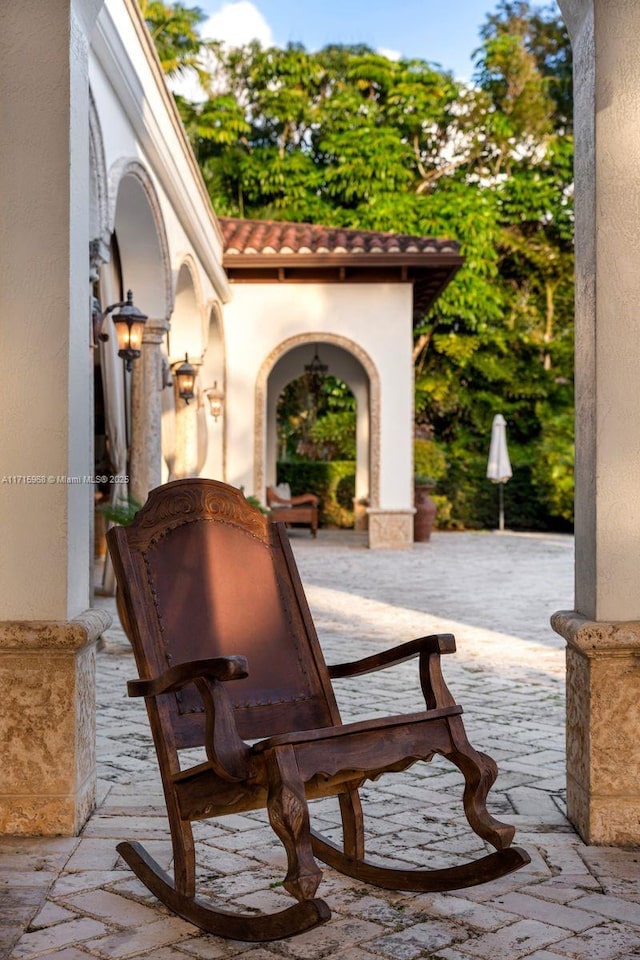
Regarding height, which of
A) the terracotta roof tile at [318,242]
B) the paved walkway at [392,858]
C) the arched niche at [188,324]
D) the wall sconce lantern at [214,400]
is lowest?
the paved walkway at [392,858]

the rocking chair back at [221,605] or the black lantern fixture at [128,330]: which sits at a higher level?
the black lantern fixture at [128,330]

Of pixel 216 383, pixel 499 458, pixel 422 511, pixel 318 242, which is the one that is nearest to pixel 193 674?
pixel 216 383

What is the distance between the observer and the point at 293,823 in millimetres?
2348

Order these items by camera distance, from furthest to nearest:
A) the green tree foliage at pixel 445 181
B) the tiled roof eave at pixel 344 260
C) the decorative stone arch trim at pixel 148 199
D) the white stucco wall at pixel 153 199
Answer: the green tree foliage at pixel 445 181
the tiled roof eave at pixel 344 260
the decorative stone arch trim at pixel 148 199
the white stucco wall at pixel 153 199

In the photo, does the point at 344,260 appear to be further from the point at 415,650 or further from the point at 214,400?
the point at 415,650

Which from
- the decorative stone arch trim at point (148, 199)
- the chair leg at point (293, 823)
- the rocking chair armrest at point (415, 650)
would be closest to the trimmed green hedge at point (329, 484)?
the decorative stone arch trim at point (148, 199)

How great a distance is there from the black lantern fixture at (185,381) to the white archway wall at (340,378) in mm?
6880

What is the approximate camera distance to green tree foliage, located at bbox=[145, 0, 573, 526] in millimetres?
22922

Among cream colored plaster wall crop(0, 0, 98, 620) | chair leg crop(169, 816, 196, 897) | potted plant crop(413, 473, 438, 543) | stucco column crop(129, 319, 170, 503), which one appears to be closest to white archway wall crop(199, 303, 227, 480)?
potted plant crop(413, 473, 438, 543)

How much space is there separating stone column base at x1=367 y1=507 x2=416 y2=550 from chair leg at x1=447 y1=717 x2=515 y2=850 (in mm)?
11916

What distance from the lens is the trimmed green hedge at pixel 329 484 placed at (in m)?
20.6

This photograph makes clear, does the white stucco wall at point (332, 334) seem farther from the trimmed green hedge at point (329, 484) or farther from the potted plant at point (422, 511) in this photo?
the trimmed green hedge at point (329, 484)

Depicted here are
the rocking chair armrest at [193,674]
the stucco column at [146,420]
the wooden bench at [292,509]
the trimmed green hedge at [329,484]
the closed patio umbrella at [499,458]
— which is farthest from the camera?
the trimmed green hedge at [329,484]

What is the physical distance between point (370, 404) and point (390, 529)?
5.91 feet
